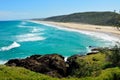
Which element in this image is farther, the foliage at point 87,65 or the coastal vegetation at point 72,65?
the coastal vegetation at point 72,65

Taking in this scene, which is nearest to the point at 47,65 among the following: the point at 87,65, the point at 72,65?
the point at 72,65

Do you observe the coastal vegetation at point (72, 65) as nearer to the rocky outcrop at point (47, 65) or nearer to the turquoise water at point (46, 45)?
the rocky outcrop at point (47, 65)

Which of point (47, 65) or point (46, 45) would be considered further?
point (46, 45)

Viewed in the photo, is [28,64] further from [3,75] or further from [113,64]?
[3,75]

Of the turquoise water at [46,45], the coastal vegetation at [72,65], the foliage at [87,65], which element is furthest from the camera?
the turquoise water at [46,45]

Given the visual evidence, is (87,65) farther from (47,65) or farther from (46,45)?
(46,45)

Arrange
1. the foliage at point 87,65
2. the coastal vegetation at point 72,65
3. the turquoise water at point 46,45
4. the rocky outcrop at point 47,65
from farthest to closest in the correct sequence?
the turquoise water at point 46,45, the rocky outcrop at point 47,65, the coastal vegetation at point 72,65, the foliage at point 87,65

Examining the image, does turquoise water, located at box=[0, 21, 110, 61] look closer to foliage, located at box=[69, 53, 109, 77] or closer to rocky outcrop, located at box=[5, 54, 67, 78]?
rocky outcrop, located at box=[5, 54, 67, 78]

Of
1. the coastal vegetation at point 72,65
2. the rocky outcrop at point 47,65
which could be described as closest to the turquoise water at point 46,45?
the rocky outcrop at point 47,65

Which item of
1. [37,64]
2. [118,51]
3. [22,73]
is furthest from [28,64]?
[22,73]

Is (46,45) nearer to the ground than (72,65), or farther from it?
nearer to the ground

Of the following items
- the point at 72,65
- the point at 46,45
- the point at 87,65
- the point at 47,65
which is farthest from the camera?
the point at 46,45
